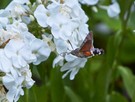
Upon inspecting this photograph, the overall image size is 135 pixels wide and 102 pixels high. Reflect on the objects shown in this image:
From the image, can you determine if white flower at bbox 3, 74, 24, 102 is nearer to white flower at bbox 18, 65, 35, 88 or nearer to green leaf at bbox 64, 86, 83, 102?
white flower at bbox 18, 65, 35, 88

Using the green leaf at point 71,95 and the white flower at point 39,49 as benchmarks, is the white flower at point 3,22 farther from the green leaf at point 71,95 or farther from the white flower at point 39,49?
the green leaf at point 71,95

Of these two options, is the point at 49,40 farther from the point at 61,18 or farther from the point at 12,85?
the point at 12,85

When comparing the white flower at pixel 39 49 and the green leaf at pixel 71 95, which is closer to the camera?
the white flower at pixel 39 49

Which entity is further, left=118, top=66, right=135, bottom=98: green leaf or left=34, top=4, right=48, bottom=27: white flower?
→ left=118, top=66, right=135, bottom=98: green leaf

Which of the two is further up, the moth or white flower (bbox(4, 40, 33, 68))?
white flower (bbox(4, 40, 33, 68))

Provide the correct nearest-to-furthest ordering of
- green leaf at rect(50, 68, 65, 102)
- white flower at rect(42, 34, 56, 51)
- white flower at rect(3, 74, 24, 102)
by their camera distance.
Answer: white flower at rect(3, 74, 24, 102) → white flower at rect(42, 34, 56, 51) → green leaf at rect(50, 68, 65, 102)

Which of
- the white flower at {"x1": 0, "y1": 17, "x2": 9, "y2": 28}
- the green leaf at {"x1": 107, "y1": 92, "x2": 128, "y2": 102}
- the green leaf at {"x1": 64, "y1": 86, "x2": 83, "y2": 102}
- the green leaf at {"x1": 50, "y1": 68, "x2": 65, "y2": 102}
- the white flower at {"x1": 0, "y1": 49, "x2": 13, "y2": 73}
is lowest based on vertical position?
the green leaf at {"x1": 107, "y1": 92, "x2": 128, "y2": 102}

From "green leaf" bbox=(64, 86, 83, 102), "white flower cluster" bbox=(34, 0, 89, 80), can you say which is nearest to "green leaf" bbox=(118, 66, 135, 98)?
"green leaf" bbox=(64, 86, 83, 102)

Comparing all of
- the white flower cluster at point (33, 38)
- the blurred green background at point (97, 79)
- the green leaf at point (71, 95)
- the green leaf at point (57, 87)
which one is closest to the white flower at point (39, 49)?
the white flower cluster at point (33, 38)
